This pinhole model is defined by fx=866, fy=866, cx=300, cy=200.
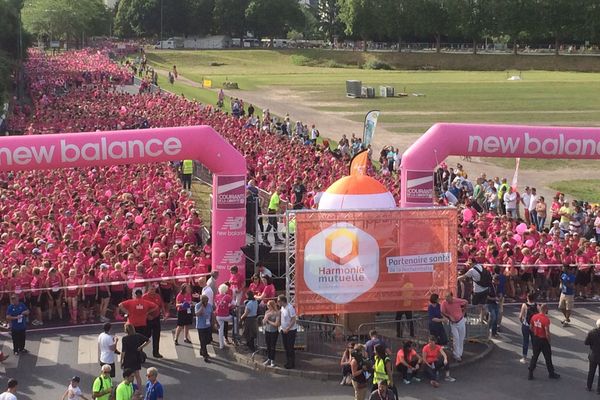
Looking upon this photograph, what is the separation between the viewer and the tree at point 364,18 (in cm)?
12125

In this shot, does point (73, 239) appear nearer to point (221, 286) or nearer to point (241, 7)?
point (221, 286)

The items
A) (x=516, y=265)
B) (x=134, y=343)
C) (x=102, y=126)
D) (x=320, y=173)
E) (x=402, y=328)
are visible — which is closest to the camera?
(x=134, y=343)

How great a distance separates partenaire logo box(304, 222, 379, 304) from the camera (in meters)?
15.1

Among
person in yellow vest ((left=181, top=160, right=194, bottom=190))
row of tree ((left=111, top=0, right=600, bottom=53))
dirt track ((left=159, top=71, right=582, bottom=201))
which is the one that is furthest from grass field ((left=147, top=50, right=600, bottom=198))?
person in yellow vest ((left=181, top=160, right=194, bottom=190))

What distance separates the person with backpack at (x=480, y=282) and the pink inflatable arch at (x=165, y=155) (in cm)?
449

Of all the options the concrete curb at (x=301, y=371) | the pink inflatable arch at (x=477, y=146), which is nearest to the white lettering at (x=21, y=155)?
the concrete curb at (x=301, y=371)

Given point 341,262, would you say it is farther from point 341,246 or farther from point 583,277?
point 583,277

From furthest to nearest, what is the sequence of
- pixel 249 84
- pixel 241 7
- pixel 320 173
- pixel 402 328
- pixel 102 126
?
pixel 241 7 < pixel 249 84 < pixel 102 126 < pixel 320 173 < pixel 402 328

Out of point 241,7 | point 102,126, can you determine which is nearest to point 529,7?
point 241,7

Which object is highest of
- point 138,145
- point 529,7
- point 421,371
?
point 529,7

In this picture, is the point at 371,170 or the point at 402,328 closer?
the point at 402,328

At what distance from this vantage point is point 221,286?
15.8 meters

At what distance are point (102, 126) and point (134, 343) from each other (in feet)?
82.0

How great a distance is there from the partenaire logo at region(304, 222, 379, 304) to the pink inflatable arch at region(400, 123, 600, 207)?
2.52 m
